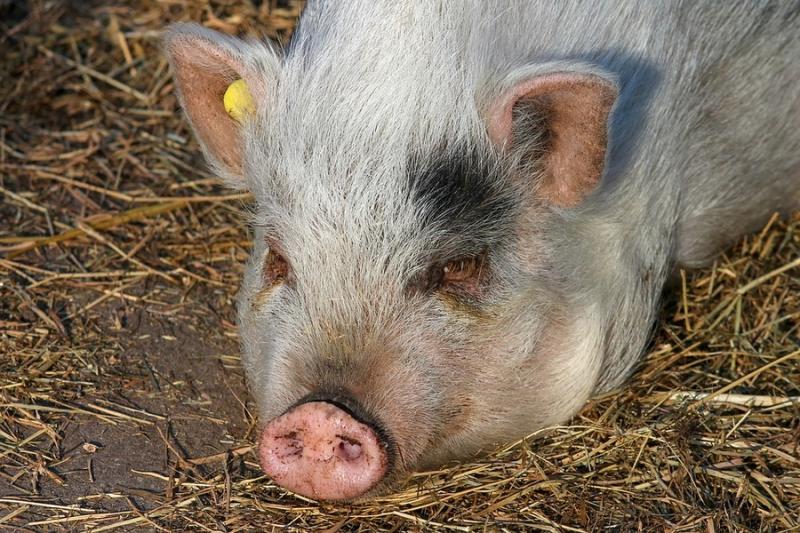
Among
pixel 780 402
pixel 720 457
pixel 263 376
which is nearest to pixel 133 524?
pixel 263 376

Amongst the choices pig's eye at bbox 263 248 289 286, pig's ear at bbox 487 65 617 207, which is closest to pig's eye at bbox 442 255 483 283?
pig's ear at bbox 487 65 617 207

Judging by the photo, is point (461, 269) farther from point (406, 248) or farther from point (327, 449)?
point (327, 449)

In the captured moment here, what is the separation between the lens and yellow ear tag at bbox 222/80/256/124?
11.7 ft

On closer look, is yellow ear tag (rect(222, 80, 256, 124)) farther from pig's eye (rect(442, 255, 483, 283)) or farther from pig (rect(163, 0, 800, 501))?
pig's eye (rect(442, 255, 483, 283))

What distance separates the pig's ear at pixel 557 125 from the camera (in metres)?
3.17

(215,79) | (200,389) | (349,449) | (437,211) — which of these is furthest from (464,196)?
(200,389)

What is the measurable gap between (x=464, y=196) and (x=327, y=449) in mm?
772

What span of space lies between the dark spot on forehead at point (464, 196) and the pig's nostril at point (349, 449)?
603mm

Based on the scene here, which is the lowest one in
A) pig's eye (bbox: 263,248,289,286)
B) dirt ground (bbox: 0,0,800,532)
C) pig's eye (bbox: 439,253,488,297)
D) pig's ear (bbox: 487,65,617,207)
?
dirt ground (bbox: 0,0,800,532)

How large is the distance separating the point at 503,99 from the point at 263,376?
106cm

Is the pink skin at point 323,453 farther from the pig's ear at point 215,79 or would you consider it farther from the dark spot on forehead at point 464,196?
the pig's ear at point 215,79

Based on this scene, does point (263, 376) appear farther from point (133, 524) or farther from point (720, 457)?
point (720, 457)

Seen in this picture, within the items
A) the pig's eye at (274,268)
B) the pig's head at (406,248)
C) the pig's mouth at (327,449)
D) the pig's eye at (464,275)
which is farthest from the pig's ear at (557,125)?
the pig's mouth at (327,449)

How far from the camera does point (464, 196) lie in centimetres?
328
